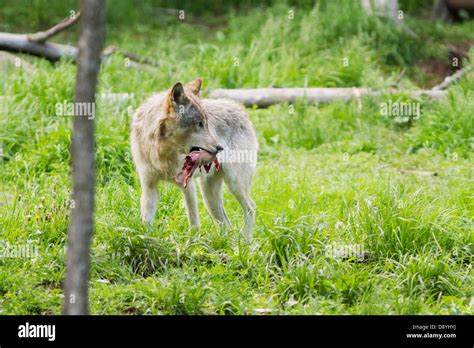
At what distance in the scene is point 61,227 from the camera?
775cm

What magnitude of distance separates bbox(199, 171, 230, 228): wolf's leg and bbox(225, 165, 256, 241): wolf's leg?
124 mm

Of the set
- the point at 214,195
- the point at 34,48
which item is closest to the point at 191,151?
the point at 214,195

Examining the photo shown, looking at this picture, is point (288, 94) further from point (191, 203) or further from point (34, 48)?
point (191, 203)

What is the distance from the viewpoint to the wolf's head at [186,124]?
7609 mm

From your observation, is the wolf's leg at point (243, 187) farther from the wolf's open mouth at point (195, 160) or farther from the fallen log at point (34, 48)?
the fallen log at point (34, 48)

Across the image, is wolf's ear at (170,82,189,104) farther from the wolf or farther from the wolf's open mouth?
the wolf's open mouth

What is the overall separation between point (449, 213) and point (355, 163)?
10.4 feet

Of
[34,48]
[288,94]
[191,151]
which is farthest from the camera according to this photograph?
[34,48]

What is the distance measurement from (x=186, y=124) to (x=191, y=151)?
0.80 feet

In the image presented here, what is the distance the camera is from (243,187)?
843 cm

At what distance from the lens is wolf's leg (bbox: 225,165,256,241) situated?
830 cm

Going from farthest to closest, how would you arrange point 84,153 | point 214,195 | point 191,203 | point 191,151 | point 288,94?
point 288,94, point 214,195, point 191,203, point 191,151, point 84,153

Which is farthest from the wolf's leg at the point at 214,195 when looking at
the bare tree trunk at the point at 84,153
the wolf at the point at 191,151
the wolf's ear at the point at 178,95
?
the bare tree trunk at the point at 84,153

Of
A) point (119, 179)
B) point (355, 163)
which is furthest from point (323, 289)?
point (355, 163)
